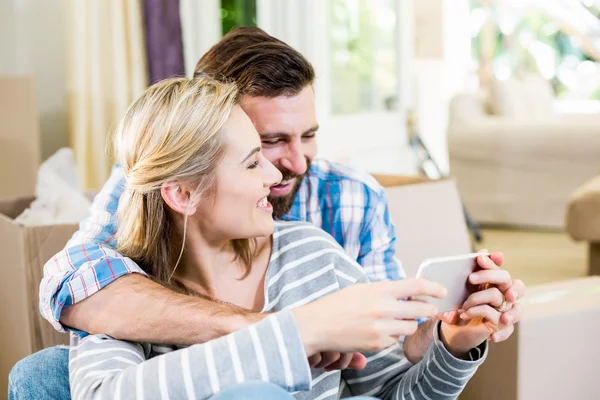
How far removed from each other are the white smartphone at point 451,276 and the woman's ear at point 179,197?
351 mm

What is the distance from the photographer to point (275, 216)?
149 cm

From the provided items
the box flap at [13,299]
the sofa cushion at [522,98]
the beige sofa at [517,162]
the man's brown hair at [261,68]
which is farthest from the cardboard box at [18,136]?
the sofa cushion at [522,98]

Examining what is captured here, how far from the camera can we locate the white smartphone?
3.24 ft

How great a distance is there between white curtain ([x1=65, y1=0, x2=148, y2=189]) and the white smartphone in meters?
2.24

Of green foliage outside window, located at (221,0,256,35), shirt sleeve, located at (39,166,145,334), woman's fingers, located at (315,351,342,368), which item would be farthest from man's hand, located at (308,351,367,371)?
green foliage outside window, located at (221,0,256,35)

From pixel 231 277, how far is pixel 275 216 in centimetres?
27

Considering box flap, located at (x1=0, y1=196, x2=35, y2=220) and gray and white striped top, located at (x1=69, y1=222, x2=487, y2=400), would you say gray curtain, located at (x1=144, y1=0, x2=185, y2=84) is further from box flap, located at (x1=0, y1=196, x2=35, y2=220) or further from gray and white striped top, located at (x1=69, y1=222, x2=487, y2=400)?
gray and white striped top, located at (x1=69, y1=222, x2=487, y2=400)

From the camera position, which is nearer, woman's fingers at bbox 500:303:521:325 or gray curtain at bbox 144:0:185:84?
Answer: woman's fingers at bbox 500:303:521:325

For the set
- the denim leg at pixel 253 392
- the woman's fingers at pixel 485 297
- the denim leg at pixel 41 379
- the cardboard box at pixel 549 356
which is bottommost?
the cardboard box at pixel 549 356

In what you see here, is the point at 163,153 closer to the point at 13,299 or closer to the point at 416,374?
the point at 416,374

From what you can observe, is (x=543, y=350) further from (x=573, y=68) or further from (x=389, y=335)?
(x=573, y=68)

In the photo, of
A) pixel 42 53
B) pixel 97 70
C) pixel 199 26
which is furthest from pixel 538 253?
pixel 42 53

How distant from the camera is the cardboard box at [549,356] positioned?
1.50 metres

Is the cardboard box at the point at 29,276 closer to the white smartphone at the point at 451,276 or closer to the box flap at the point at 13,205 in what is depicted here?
the box flap at the point at 13,205
